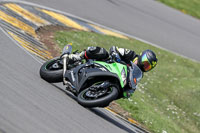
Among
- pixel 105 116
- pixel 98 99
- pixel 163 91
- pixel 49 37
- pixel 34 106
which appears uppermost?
pixel 34 106

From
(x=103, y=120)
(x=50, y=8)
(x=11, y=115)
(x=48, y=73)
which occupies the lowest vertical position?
(x=50, y=8)

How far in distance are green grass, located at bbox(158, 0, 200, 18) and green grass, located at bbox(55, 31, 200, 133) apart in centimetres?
724

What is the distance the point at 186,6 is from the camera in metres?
24.5

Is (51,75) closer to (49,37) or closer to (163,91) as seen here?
(49,37)

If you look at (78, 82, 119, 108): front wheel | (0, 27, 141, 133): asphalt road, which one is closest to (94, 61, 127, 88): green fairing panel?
(78, 82, 119, 108): front wheel

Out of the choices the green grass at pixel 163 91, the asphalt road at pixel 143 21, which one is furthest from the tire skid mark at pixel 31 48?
the asphalt road at pixel 143 21

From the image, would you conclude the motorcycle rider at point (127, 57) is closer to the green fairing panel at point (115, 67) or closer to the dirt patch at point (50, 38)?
the green fairing panel at point (115, 67)

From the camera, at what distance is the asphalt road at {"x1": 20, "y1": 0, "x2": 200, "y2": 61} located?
1758 centimetres

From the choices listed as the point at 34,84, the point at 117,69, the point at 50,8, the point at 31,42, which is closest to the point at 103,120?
the point at 117,69

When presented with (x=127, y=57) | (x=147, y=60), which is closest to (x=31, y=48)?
(x=127, y=57)

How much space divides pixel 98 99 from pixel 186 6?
18.4 m

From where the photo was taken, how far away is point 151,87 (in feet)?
43.2

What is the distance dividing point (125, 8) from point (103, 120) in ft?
42.1

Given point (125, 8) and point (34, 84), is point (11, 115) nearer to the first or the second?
point (34, 84)
